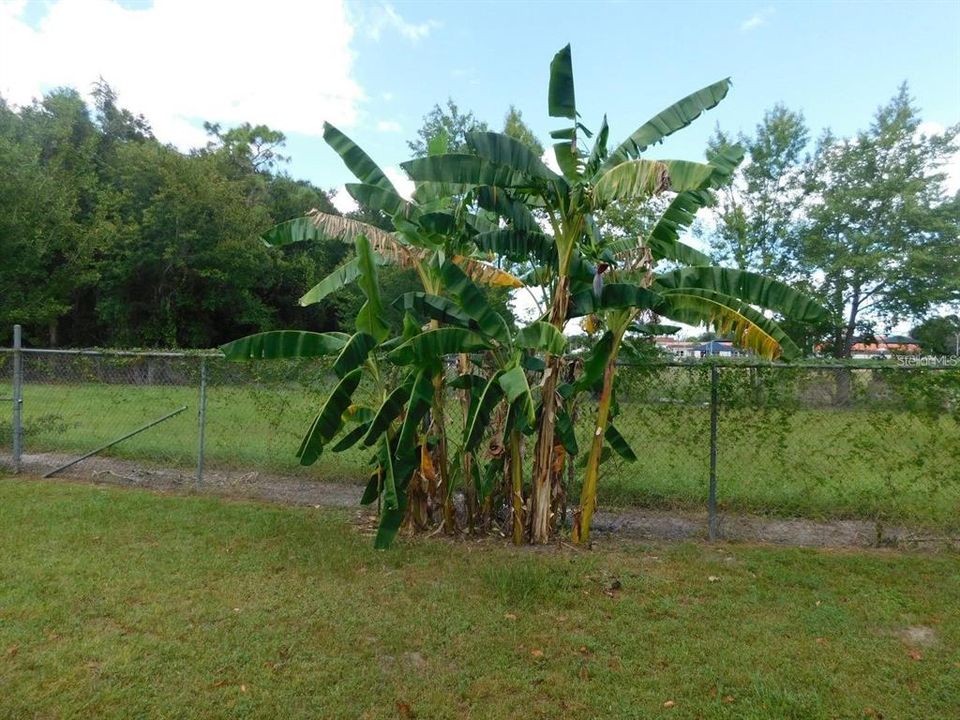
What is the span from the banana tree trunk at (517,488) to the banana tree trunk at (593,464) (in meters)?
0.55

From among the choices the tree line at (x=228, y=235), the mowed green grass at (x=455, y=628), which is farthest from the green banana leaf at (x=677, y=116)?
the tree line at (x=228, y=235)

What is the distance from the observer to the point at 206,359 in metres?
7.91

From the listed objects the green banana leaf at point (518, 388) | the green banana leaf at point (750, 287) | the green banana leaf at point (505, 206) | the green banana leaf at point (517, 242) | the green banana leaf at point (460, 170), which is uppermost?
the green banana leaf at point (460, 170)

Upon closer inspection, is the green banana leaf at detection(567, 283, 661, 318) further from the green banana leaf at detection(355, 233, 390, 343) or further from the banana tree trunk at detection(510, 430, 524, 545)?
the green banana leaf at detection(355, 233, 390, 343)

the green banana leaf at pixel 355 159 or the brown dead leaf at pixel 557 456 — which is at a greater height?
the green banana leaf at pixel 355 159

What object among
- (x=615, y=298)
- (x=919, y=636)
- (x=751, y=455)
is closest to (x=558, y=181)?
(x=615, y=298)

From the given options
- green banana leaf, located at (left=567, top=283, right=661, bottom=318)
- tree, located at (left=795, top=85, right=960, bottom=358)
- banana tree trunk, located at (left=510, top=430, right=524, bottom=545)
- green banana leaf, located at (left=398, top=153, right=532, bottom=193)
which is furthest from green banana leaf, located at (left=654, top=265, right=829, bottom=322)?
tree, located at (left=795, top=85, right=960, bottom=358)

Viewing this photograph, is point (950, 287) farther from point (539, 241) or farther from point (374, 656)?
point (374, 656)

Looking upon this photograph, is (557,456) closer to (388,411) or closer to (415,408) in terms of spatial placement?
(415,408)

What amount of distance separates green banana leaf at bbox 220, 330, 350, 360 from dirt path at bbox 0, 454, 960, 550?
99.2 inches

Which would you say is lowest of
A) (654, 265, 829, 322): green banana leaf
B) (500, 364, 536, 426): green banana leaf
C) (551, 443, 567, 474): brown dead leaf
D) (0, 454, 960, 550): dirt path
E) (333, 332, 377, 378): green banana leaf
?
(0, 454, 960, 550): dirt path

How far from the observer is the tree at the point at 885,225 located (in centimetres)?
2417

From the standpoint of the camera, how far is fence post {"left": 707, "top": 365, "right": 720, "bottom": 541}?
6336 millimetres

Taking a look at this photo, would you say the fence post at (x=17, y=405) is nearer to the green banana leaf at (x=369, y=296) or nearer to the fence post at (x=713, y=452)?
the green banana leaf at (x=369, y=296)
